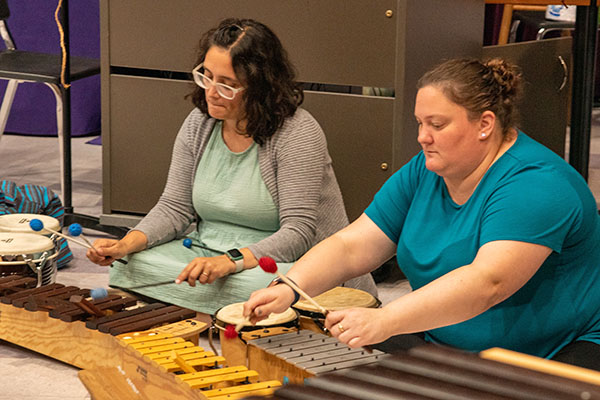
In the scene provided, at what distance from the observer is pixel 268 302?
2225mm

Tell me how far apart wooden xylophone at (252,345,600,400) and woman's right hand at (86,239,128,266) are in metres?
1.97

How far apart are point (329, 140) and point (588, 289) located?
1646 mm

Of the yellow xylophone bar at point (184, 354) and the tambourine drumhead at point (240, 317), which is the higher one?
the tambourine drumhead at point (240, 317)

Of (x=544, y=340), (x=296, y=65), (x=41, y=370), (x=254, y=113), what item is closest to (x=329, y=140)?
(x=296, y=65)

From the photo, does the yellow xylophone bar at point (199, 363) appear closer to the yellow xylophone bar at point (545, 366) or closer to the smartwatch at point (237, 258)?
the smartwatch at point (237, 258)

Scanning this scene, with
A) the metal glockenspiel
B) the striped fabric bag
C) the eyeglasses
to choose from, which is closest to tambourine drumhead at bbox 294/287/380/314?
the metal glockenspiel

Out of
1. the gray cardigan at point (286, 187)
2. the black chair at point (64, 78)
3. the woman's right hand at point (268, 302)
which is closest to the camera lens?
the woman's right hand at point (268, 302)

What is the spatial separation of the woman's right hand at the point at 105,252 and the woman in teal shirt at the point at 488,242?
94cm

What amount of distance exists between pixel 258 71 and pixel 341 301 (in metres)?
0.78

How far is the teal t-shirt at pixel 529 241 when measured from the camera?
2.06 m

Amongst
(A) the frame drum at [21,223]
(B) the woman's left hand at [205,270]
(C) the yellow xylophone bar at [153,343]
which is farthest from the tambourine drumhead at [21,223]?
(C) the yellow xylophone bar at [153,343]

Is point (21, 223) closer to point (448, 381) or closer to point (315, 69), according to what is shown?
point (315, 69)

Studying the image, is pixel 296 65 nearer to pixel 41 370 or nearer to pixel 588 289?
pixel 41 370

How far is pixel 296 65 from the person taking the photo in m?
3.68
